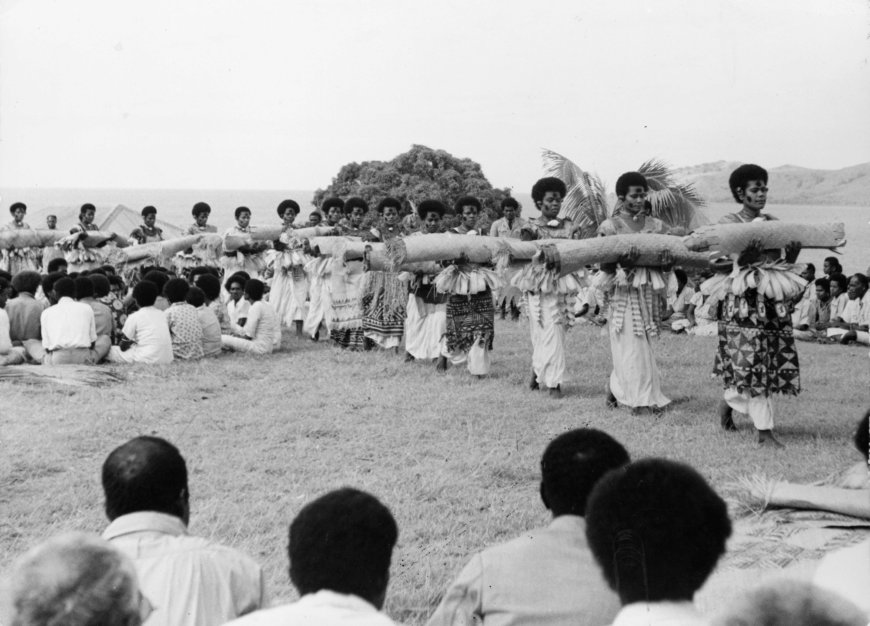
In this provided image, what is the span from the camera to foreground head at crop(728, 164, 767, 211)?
5738mm

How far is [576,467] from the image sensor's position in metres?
Answer: 2.45

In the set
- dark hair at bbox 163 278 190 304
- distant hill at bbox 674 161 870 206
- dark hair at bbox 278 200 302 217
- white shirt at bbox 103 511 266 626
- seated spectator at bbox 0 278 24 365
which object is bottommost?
seated spectator at bbox 0 278 24 365

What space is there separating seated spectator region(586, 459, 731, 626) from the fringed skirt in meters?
7.46

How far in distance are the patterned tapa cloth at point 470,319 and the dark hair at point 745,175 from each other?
2849mm

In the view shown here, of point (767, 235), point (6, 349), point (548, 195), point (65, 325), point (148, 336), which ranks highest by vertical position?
point (548, 195)

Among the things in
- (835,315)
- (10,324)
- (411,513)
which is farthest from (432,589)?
(835,315)

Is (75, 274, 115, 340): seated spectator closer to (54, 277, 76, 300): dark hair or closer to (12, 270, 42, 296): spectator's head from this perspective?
(54, 277, 76, 300): dark hair

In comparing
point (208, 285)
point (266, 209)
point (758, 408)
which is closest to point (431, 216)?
point (208, 285)

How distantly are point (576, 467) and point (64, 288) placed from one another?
263 inches

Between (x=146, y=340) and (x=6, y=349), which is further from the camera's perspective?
(x=146, y=340)

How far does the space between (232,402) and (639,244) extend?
10.9ft

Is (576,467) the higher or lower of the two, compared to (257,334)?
higher

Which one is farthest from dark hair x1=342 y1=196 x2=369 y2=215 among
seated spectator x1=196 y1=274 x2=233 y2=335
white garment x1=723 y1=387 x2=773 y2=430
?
white garment x1=723 y1=387 x2=773 y2=430

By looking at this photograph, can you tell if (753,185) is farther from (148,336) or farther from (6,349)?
(6,349)
